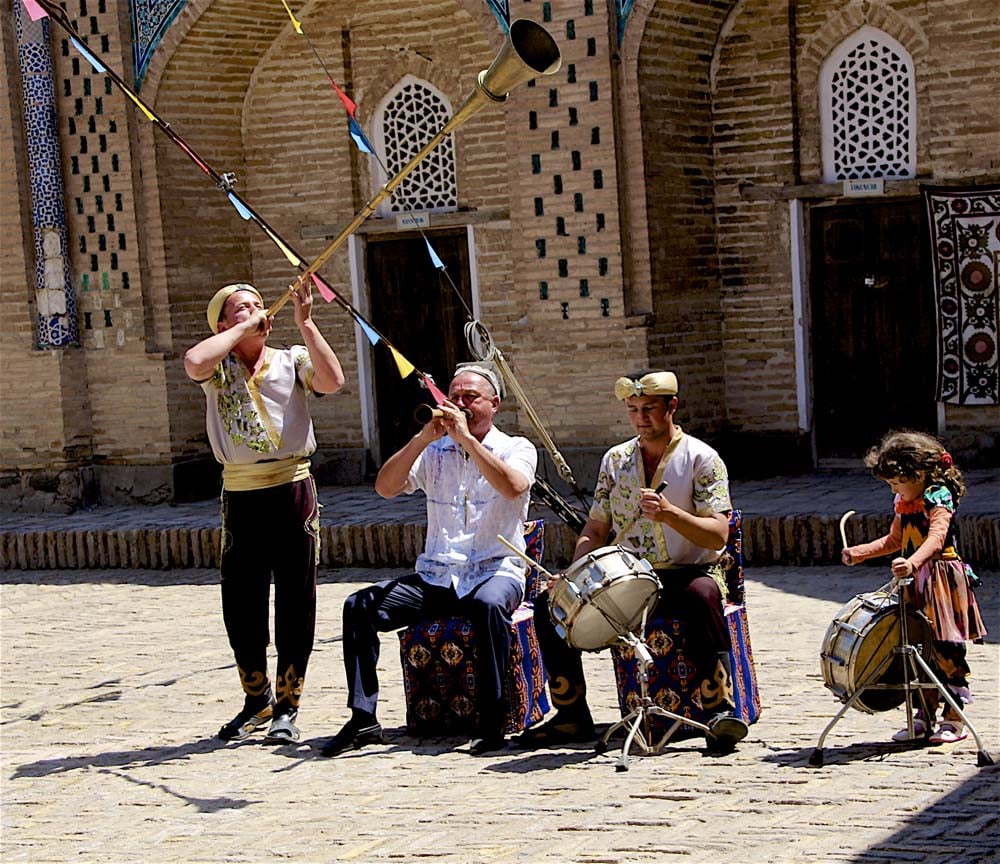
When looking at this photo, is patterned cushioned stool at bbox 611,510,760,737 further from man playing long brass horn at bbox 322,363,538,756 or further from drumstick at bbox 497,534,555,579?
man playing long brass horn at bbox 322,363,538,756

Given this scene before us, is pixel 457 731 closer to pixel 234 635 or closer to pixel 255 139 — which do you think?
pixel 234 635

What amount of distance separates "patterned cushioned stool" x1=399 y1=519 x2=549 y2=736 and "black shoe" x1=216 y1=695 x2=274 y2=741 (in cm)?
69

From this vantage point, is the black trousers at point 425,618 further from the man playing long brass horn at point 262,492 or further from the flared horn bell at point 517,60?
the flared horn bell at point 517,60

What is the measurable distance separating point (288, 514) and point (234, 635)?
563 mm

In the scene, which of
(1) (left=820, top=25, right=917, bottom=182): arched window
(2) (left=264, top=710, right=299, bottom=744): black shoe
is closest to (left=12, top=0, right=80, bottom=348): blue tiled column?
(1) (left=820, top=25, right=917, bottom=182): arched window

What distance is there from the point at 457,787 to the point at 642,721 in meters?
0.75

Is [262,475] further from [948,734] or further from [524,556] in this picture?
[948,734]

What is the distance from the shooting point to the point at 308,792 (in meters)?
6.23

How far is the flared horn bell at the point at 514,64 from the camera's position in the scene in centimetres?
665

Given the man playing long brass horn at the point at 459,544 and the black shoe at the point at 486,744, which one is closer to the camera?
the black shoe at the point at 486,744

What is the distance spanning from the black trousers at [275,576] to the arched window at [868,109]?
6.88 meters

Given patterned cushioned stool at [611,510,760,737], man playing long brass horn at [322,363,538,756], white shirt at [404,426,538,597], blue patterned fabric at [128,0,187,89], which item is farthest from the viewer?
blue patterned fabric at [128,0,187,89]

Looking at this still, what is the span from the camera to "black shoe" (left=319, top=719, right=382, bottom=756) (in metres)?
6.83

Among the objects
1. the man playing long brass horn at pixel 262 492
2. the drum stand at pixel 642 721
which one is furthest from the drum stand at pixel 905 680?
the man playing long brass horn at pixel 262 492
